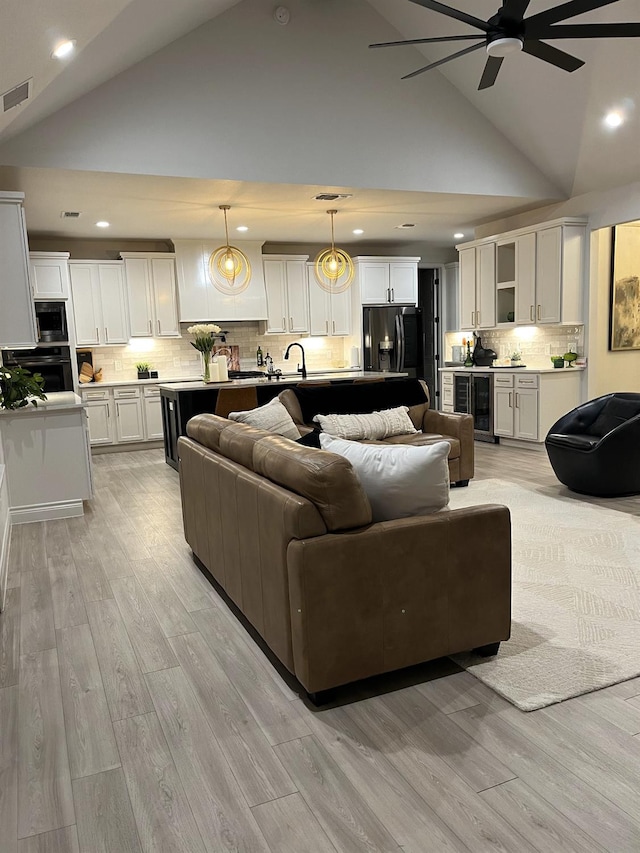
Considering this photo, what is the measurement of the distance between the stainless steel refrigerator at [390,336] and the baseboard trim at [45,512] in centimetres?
553

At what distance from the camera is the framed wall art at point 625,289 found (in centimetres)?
741

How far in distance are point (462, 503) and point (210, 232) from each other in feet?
17.0

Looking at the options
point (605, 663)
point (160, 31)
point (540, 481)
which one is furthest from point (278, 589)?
point (160, 31)

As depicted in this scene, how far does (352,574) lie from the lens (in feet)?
7.47

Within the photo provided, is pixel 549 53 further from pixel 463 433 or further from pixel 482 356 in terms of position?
pixel 482 356

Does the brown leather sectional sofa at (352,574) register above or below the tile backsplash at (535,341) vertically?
below

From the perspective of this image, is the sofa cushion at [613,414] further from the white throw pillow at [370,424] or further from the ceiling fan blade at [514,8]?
the ceiling fan blade at [514,8]

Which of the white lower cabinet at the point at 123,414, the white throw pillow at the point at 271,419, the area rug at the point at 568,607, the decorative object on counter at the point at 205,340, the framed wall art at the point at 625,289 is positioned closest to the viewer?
the area rug at the point at 568,607

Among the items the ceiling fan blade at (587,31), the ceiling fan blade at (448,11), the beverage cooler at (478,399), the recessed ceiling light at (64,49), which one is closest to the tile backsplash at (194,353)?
the beverage cooler at (478,399)

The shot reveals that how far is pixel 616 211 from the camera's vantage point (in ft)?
22.4

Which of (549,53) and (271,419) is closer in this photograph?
(549,53)

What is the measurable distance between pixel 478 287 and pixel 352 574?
696 cm

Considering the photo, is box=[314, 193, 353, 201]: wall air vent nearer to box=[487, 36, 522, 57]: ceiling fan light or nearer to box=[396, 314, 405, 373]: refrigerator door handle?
box=[487, 36, 522, 57]: ceiling fan light

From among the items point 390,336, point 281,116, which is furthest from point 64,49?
point 390,336
